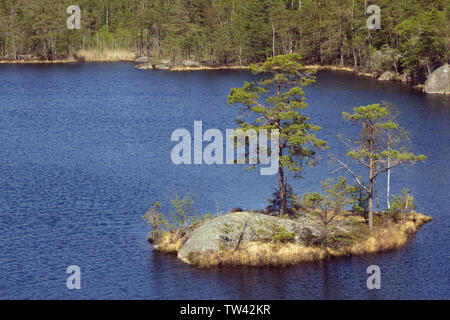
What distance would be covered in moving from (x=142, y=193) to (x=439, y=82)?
258ft

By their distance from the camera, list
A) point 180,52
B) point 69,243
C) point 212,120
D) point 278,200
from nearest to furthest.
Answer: point 69,243 → point 278,200 → point 212,120 → point 180,52

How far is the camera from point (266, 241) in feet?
183

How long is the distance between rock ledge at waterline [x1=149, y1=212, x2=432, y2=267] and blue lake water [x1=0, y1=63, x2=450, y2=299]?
3.68 ft

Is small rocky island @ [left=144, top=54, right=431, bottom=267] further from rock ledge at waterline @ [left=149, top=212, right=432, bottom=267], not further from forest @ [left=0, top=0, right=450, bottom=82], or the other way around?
forest @ [left=0, top=0, right=450, bottom=82]

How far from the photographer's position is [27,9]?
18725cm

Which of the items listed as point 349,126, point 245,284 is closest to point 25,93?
point 349,126

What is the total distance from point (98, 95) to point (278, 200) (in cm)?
7519

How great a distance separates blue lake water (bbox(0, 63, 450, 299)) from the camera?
50.5 metres

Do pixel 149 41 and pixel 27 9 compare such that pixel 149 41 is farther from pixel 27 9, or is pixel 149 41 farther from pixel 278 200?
pixel 278 200

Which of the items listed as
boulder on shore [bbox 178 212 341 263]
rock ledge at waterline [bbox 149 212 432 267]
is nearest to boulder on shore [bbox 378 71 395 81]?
rock ledge at waterline [bbox 149 212 432 267]

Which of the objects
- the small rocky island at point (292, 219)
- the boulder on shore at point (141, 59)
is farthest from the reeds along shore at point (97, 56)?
the small rocky island at point (292, 219)

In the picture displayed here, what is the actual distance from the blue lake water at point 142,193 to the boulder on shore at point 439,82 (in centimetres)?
462

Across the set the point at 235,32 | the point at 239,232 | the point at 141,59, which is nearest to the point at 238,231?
the point at 239,232

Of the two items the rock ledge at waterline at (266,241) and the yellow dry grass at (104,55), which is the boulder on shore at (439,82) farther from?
the yellow dry grass at (104,55)
